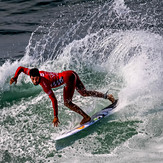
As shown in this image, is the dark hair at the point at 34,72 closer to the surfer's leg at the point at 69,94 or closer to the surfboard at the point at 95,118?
the surfer's leg at the point at 69,94

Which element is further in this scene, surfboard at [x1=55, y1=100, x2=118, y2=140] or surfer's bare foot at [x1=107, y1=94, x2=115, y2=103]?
surfer's bare foot at [x1=107, y1=94, x2=115, y2=103]

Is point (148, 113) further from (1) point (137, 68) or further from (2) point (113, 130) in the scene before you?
(1) point (137, 68)

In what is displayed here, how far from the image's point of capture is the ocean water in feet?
21.6

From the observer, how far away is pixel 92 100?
8.61m

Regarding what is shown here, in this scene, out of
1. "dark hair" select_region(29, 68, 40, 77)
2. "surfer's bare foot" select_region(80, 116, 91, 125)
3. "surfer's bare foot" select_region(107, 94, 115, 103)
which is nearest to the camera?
"dark hair" select_region(29, 68, 40, 77)

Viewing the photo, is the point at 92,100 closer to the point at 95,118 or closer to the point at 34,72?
the point at 95,118

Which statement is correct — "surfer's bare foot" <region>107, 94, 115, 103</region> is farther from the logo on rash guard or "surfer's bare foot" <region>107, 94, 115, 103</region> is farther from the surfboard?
the logo on rash guard

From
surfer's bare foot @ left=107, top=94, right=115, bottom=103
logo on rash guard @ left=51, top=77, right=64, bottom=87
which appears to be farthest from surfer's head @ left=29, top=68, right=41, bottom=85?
surfer's bare foot @ left=107, top=94, right=115, bottom=103

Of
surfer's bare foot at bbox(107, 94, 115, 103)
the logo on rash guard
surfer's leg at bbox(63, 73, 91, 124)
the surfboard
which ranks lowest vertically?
the surfboard

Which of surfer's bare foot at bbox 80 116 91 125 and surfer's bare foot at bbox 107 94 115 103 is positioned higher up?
surfer's bare foot at bbox 107 94 115 103

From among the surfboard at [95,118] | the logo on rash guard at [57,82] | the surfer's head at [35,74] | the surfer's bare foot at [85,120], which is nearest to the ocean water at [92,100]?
the surfboard at [95,118]

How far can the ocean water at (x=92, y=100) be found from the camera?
6588 millimetres

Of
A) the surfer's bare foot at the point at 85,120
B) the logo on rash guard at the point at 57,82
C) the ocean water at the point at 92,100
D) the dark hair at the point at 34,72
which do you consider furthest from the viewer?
the surfer's bare foot at the point at 85,120

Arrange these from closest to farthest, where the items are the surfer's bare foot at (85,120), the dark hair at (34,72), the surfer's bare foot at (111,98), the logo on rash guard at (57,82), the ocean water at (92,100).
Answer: the dark hair at (34,72) → the ocean water at (92,100) → the logo on rash guard at (57,82) → the surfer's bare foot at (85,120) → the surfer's bare foot at (111,98)
